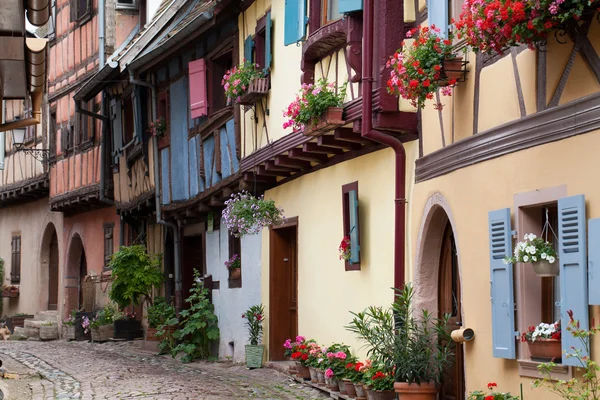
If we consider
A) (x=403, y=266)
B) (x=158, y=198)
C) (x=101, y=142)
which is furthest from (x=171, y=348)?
(x=403, y=266)

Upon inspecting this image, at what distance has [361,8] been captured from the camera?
369 inches

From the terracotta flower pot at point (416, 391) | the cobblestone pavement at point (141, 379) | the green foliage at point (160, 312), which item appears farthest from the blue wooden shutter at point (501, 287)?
the green foliage at point (160, 312)

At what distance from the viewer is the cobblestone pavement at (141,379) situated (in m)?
10.9

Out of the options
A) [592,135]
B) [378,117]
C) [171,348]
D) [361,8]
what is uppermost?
[361,8]

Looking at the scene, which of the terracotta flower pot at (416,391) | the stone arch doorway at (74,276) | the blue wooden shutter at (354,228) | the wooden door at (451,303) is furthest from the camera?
the stone arch doorway at (74,276)

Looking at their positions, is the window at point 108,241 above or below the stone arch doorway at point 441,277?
above

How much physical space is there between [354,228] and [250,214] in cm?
281

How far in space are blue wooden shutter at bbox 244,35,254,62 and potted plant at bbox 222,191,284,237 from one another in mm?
1800

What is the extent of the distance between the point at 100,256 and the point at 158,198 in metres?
5.99

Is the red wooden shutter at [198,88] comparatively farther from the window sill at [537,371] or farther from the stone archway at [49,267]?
the stone archway at [49,267]

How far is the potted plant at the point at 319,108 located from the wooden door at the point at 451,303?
165 centimetres

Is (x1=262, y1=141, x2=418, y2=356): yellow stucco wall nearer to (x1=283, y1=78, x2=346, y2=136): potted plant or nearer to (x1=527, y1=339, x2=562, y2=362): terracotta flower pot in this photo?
(x1=283, y1=78, x2=346, y2=136): potted plant

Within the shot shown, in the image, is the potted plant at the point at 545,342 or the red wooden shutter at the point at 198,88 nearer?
the potted plant at the point at 545,342

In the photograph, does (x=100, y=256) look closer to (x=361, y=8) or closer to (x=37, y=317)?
(x=37, y=317)
